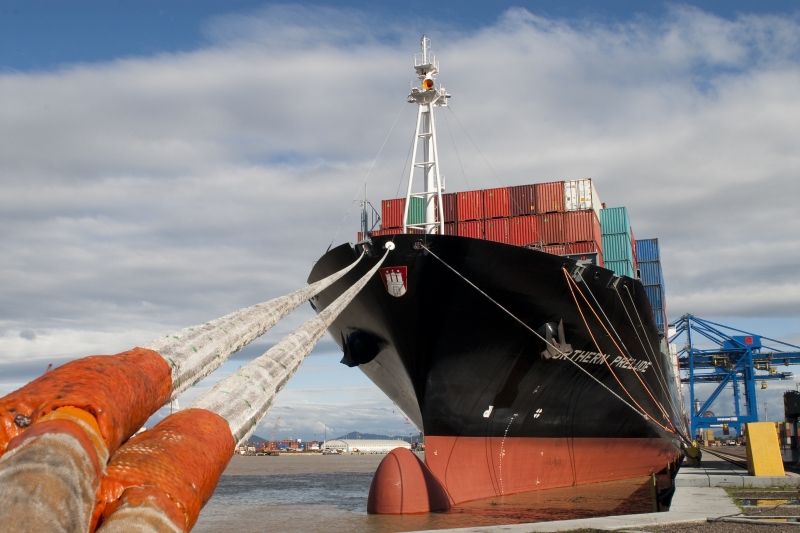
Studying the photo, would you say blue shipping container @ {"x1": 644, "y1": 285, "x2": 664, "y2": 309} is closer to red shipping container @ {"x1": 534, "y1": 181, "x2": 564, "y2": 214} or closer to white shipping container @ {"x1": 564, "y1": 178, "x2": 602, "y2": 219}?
white shipping container @ {"x1": 564, "y1": 178, "x2": 602, "y2": 219}

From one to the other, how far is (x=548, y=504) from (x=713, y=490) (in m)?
4.14

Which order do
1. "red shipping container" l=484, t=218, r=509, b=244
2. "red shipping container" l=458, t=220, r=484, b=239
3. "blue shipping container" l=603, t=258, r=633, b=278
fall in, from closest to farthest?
"red shipping container" l=484, t=218, r=509, b=244, "red shipping container" l=458, t=220, r=484, b=239, "blue shipping container" l=603, t=258, r=633, b=278

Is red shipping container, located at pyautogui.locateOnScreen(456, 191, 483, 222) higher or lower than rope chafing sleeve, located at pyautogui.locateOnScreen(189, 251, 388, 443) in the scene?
higher

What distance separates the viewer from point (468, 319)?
14297mm

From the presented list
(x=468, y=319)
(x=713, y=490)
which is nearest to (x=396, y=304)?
(x=468, y=319)

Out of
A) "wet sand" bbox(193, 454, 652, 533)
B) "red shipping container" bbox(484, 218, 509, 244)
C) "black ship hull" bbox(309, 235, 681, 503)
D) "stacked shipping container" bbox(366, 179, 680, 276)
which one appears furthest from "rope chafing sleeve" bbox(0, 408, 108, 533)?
"red shipping container" bbox(484, 218, 509, 244)

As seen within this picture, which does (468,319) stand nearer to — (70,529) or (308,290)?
(308,290)

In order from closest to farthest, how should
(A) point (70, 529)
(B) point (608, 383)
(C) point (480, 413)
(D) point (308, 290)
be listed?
(A) point (70, 529), (D) point (308, 290), (C) point (480, 413), (B) point (608, 383)

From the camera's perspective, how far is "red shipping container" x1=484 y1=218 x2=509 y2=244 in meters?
18.3

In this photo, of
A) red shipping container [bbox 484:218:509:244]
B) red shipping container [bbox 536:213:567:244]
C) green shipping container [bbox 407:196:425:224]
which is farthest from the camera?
green shipping container [bbox 407:196:425:224]

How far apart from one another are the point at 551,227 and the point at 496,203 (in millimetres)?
1703

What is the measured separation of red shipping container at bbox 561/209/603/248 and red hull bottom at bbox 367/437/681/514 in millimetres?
5309

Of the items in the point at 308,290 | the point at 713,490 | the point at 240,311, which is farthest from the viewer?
the point at 713,490

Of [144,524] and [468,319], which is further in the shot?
[468,319]
